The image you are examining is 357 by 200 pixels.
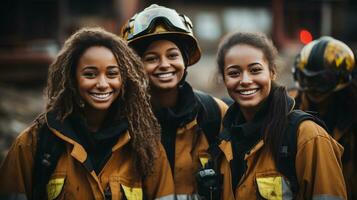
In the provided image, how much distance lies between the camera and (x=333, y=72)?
4.91 m

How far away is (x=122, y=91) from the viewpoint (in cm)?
391

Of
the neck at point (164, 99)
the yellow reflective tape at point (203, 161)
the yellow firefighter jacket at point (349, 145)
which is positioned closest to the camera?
the yellow reflective tape at point (203, 161)

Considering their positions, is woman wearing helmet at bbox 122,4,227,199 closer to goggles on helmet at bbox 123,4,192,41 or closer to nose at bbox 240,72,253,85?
goggles on helmet at bbox 123,4,192,41

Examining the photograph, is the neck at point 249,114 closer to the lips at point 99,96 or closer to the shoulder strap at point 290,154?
the shoulder strap at point 290,154

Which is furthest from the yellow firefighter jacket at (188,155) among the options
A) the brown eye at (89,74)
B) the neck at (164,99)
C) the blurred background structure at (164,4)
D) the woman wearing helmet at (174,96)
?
the blurred background structure at (164,4)

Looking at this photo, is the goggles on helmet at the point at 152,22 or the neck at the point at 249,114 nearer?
the neck at the point at 249,114

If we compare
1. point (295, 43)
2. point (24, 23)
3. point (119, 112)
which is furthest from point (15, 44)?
point (119, 112)

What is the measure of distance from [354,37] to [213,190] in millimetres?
16022

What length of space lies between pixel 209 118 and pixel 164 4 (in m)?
14.6

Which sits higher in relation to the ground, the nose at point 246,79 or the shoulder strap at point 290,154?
the nose at point 246,79

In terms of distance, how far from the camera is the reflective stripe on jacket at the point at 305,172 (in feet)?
10.9

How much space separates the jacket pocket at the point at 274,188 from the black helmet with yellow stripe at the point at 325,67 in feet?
5.53

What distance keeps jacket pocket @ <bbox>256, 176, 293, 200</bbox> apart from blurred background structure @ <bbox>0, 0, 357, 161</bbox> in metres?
10.7

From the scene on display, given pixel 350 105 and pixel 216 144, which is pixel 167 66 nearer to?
pixel 216 144
